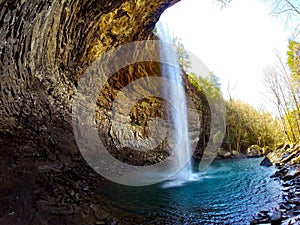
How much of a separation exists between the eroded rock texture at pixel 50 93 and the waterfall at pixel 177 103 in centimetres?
362

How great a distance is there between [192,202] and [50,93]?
518 centimetres

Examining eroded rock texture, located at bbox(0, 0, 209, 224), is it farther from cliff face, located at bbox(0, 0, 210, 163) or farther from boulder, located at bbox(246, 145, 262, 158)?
boulder, located at bbox(246, 145, 262, 158)

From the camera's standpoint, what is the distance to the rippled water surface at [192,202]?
12.1ft

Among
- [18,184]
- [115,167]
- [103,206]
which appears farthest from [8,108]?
[115,167]

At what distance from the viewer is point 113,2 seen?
645 centimetres

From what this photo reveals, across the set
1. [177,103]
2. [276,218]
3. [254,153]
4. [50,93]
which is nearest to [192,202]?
[276,218]

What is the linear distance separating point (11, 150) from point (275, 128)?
22636 mm

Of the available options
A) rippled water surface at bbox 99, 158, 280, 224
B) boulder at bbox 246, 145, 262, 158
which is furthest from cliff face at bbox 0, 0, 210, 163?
boulder at bbox 246, 145, 262, 158

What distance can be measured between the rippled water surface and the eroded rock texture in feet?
1.87

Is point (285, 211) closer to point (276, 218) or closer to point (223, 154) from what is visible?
point (276, 218)

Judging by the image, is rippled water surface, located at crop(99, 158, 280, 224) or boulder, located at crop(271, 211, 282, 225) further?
rippled water surface, located at crop(99, 158, 280, 224)

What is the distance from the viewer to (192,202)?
4707 millimetres

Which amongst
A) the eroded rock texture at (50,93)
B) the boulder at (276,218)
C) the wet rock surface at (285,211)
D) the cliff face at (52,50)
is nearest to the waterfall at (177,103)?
the cliff face at (52,50)

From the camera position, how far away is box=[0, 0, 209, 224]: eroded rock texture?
145 inches
